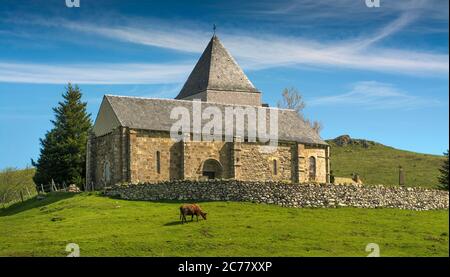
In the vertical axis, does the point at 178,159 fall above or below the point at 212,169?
above

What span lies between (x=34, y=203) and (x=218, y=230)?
67.9 ft

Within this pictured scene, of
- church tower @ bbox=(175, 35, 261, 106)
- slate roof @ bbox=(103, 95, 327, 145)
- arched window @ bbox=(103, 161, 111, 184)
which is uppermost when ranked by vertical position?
church tower @ bbox=(175, 35, 261, 106)

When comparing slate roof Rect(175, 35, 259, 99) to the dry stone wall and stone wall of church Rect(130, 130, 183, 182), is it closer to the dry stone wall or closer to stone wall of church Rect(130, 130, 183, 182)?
stone wall of church Rect(130, 130, 183, 182)

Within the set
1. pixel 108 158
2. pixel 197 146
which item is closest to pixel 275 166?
pixel 197 146

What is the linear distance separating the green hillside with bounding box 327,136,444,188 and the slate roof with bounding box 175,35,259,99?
22955 millimetres

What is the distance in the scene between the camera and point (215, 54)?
6775 centimetres

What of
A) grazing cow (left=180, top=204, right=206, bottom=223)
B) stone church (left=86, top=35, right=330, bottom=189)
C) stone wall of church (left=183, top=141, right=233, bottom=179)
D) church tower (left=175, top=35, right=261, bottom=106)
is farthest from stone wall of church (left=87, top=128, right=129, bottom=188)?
grazing cow (left=180, top=204, right=206, bottom=223)

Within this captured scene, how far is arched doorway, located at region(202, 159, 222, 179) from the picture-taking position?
5981 cm

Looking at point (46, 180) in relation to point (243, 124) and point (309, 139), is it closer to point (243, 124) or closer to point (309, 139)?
point (243, 124)

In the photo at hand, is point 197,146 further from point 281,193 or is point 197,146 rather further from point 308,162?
point 281,193

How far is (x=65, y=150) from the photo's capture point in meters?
67.4

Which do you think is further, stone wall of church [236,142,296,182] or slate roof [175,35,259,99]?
slate roof [175,35,259,99]
